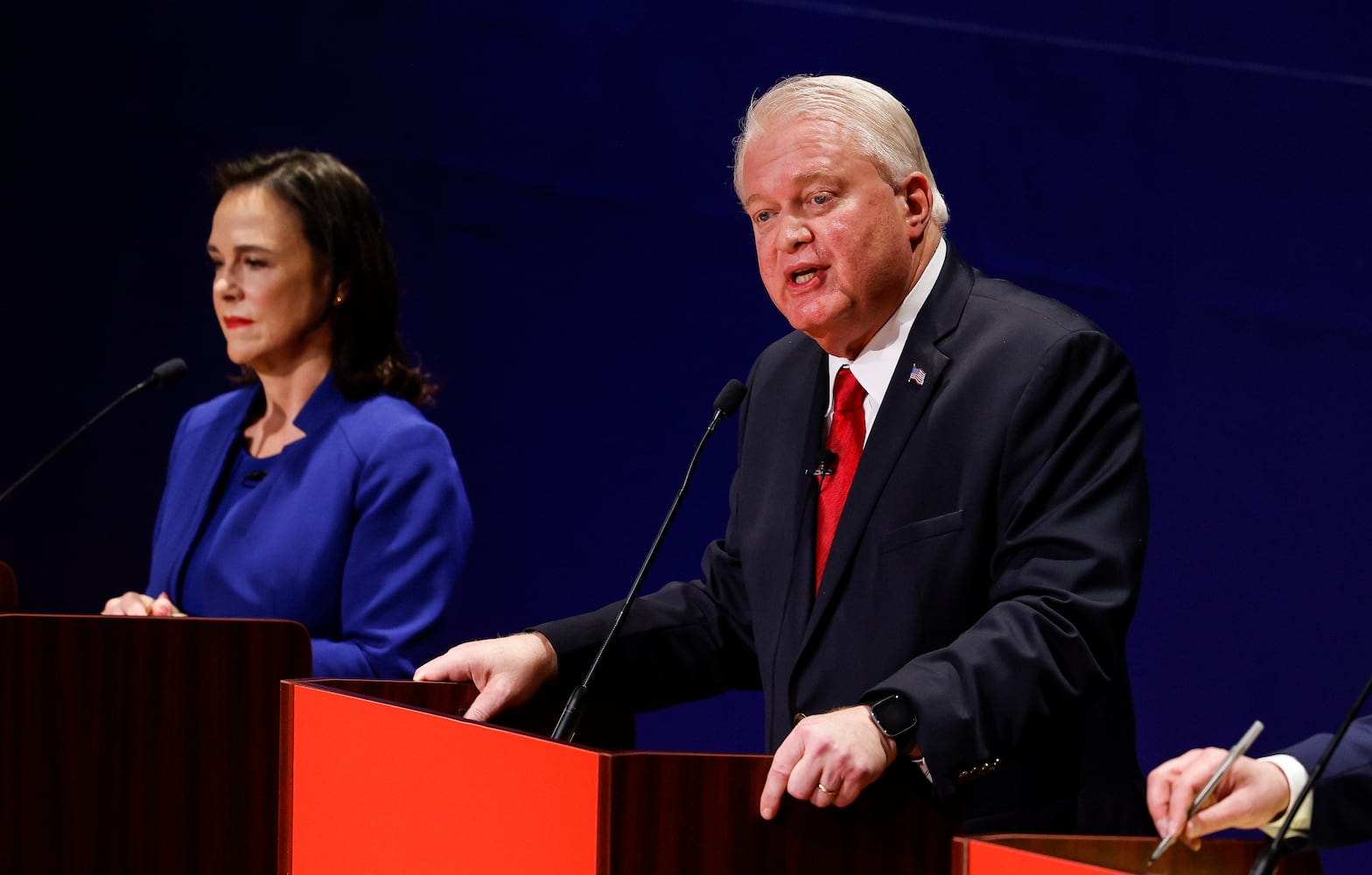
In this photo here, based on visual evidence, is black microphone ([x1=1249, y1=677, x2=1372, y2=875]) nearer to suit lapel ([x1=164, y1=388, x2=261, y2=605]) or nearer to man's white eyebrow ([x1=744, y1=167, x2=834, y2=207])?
man's white eyebrow ([x1=744, y1=167, x2=834, y2=207])

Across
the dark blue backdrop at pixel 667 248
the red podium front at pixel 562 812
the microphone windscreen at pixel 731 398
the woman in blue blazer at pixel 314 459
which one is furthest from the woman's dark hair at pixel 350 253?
the red podium front at pixel 562 812

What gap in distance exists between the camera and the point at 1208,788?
4.17 ft

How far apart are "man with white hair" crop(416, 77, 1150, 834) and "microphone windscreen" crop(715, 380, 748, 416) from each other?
90mm

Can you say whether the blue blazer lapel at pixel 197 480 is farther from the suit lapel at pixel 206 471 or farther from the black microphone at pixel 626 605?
the black microphone at pixel 626 605

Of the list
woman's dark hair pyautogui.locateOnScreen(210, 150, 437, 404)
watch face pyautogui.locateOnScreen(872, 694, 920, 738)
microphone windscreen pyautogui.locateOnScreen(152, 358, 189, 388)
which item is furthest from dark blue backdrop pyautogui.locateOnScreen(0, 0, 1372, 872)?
watch face pyautogui.locateOnScreen(872, 694, 920, 738)

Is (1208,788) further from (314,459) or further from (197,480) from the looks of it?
(197,480)

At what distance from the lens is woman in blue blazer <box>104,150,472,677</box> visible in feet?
8.95

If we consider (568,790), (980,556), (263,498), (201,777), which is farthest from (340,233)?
(568,790)

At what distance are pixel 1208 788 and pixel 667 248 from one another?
268 centimetres

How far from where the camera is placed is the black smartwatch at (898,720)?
1.50 metres

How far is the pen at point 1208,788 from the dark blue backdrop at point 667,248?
159 cm

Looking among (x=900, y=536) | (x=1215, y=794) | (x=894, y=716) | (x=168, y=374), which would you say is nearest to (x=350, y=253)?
(x=168, y=374)

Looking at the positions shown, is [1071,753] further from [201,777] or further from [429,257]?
[429,257]

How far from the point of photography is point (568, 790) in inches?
54.3
